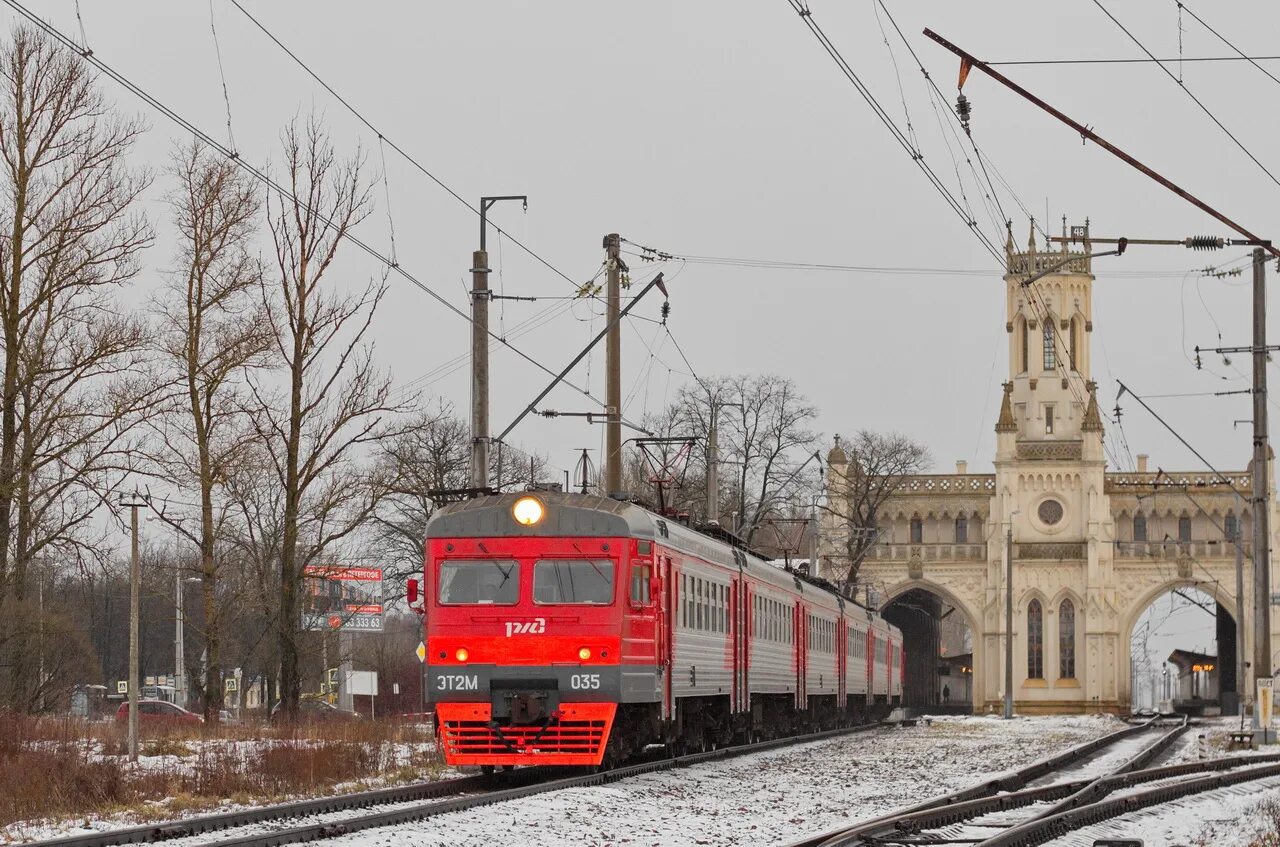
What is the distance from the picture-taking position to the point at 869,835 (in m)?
14.5

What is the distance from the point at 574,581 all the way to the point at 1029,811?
5434 millimetres

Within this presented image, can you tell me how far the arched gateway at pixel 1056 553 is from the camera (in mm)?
85875

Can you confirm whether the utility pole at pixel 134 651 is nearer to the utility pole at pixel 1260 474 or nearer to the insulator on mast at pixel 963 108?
the insulator on mast at pixel 963 108

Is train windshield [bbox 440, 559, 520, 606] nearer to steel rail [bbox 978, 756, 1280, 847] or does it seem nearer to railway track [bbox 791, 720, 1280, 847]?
railway track [bbox 791, 720, 1280, 847]

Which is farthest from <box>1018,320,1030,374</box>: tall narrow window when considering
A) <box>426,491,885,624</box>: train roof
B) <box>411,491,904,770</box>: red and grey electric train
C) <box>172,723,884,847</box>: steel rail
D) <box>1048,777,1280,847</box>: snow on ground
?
<box>426,491,885,624</box>: train roof

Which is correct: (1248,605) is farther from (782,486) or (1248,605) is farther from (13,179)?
(13,179)

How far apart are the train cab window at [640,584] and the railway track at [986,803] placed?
3948 millimetres

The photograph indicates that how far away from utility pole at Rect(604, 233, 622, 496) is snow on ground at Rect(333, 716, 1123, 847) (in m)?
4.97

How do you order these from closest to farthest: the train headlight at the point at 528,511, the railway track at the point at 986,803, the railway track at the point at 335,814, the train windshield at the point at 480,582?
the railway track at the point at 335,814 < the railway track at the point at 986,803 < the train windshield at the point at 480,582 < the train headlight at the point at 528,511

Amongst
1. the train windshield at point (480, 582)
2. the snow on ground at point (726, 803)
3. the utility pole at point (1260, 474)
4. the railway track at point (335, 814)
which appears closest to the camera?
the railway track at point (335, 814)

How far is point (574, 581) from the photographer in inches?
813

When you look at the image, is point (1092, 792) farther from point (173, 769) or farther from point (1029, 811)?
point (173, 769)

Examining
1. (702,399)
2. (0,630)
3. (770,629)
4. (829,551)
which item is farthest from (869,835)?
(829,551)

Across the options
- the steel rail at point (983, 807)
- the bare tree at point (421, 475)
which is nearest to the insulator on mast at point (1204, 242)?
the steel rail at point (983, 807)
